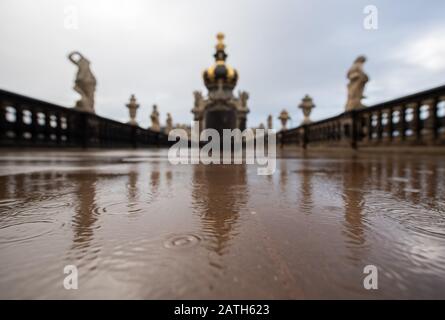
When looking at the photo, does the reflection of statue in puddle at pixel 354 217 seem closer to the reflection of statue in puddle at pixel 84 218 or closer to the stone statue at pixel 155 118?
the reflection of statue in puddle at pixel 84 218

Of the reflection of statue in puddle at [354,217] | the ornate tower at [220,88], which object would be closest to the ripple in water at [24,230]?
the reflection of statue in puddle at [354,217]

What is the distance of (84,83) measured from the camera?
10828 millimetres

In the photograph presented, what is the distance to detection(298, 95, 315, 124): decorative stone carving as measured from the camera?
16.4 metres

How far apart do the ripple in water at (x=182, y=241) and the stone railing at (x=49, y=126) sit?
9440mm

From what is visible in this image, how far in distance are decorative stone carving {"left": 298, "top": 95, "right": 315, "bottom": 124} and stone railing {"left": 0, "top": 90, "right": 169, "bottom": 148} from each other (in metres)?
12.0

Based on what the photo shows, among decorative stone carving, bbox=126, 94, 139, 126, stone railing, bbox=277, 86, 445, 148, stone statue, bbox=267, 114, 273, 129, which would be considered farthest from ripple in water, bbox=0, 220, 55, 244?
stone statue, bbox=267, 114, 273, 129

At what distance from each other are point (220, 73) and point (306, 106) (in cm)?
1921

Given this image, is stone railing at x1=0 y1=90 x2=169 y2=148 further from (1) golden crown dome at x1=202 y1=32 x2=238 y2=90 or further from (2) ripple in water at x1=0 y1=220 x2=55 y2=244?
(1) golden crown dome at x1=202 y1=32 x2=238 y2=90

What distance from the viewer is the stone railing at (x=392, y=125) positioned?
22.1 feet

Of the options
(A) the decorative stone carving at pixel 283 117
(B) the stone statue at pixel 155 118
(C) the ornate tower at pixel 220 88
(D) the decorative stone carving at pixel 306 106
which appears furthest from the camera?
→ (C) the ornate tower at pixel 220 88

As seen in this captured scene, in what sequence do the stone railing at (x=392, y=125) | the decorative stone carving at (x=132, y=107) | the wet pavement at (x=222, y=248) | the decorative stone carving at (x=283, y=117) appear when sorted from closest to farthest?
the wet pavement at (x=222, y=248)
the stone railing at (x=392, y=125)
the decorative stone carving at (x=132, y=107)
the decorative stone carving at (x=283, y=117)

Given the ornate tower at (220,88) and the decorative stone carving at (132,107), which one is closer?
the decorative stone carving at (132,107)

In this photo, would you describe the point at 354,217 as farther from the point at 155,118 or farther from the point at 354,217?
the point at 155,118
